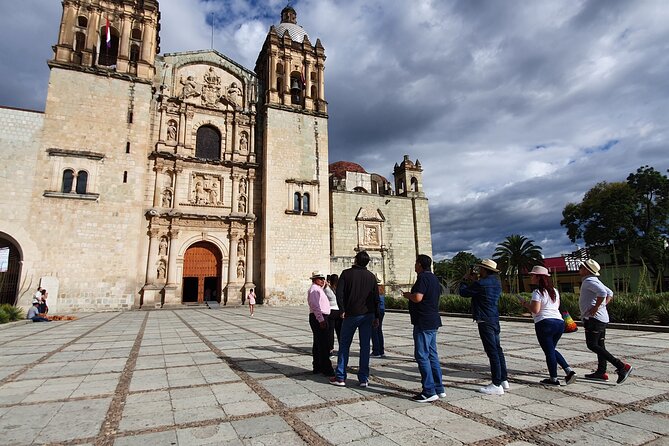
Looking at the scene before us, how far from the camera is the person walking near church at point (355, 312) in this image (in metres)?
4.38

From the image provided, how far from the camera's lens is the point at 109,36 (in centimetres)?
2150

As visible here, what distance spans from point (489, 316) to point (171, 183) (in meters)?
21.3

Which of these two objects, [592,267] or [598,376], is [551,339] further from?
[592,267]

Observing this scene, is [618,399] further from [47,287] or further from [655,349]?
[47,287]

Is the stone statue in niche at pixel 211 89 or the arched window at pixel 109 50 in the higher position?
the arched window at pixel 109 50

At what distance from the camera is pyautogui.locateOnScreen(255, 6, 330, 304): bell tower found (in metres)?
22.5

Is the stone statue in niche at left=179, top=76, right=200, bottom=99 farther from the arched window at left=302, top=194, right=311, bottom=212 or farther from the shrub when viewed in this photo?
the shrub

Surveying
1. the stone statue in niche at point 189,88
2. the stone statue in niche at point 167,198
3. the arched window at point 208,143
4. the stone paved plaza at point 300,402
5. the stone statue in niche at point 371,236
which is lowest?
the stone paved plaza at point 300,402

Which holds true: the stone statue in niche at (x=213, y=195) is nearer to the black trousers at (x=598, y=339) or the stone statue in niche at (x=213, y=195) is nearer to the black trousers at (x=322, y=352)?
the black trousers at (x=322, y=352)

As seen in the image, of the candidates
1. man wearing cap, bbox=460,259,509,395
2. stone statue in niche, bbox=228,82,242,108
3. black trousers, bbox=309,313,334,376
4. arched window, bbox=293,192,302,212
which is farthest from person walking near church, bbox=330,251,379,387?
stone statue in niche, bbox=228,82,242,108

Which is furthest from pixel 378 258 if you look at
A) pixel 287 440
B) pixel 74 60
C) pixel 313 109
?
pixel 287 440

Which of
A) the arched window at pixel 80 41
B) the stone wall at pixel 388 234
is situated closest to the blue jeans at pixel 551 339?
the stone wall at pixel 388 234

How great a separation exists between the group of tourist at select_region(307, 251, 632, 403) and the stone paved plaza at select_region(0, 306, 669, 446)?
0.72 feet

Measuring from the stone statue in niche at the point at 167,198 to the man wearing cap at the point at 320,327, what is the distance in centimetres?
1877
